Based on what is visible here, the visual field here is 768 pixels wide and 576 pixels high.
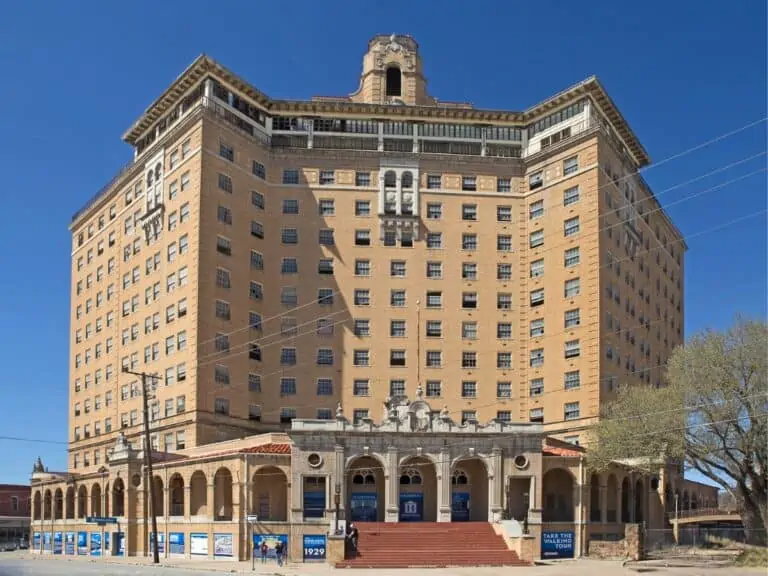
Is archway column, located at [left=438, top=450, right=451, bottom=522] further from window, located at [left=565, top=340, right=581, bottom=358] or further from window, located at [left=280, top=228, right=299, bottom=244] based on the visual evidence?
window, located at [left=280, top=228, right=299, bottom=244]

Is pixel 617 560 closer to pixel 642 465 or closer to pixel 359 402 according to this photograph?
pixel 642 465

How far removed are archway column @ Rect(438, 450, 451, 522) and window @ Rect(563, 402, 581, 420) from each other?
18.5m

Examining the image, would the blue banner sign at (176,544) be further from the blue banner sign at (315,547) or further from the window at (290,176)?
the window at (290,176)

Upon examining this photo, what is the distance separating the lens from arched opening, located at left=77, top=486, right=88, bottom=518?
90438mm

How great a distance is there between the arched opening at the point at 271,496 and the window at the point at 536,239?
3409 cm

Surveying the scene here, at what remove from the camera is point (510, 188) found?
92.2 metres

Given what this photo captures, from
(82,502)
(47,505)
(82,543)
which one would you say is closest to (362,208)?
(82,502)

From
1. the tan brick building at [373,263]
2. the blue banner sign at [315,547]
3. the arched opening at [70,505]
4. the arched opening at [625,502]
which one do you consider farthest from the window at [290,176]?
the arched opening at [625,502]

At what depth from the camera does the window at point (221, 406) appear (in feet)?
271

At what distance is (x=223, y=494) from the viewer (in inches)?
2913

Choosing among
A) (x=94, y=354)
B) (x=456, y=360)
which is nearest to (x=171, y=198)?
(x=94, y=354)

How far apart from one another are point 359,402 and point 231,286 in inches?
620

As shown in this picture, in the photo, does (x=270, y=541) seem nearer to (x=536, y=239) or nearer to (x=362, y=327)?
(x=362, y=327)

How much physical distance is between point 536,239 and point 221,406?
32584 millimetres
